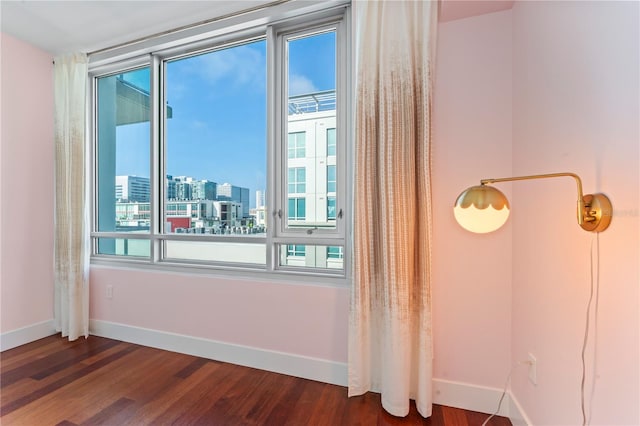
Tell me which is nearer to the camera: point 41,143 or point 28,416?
point 28,416

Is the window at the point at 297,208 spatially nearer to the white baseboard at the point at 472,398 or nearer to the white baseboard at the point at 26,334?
the white baseboard at the point at 472,398

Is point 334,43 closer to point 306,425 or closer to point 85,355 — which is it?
point 306,425

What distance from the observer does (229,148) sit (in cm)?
239

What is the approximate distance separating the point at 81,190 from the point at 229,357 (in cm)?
204

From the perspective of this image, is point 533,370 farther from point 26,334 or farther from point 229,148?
point 26,334

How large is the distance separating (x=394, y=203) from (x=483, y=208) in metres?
0.62

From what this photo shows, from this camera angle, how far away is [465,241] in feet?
5.50

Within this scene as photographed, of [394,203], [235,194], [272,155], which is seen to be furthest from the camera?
[235,194]

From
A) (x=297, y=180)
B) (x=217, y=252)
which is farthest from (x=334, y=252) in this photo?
(x=217, y=252)

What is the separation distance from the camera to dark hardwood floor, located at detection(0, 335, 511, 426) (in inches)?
62.0

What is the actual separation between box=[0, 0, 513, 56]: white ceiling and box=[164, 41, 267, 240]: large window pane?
1.02ft

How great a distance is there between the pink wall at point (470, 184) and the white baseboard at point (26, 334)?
3450 millimetres

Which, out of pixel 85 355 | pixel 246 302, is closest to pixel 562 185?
pixel 246 302

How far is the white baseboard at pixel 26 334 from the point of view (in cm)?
239
